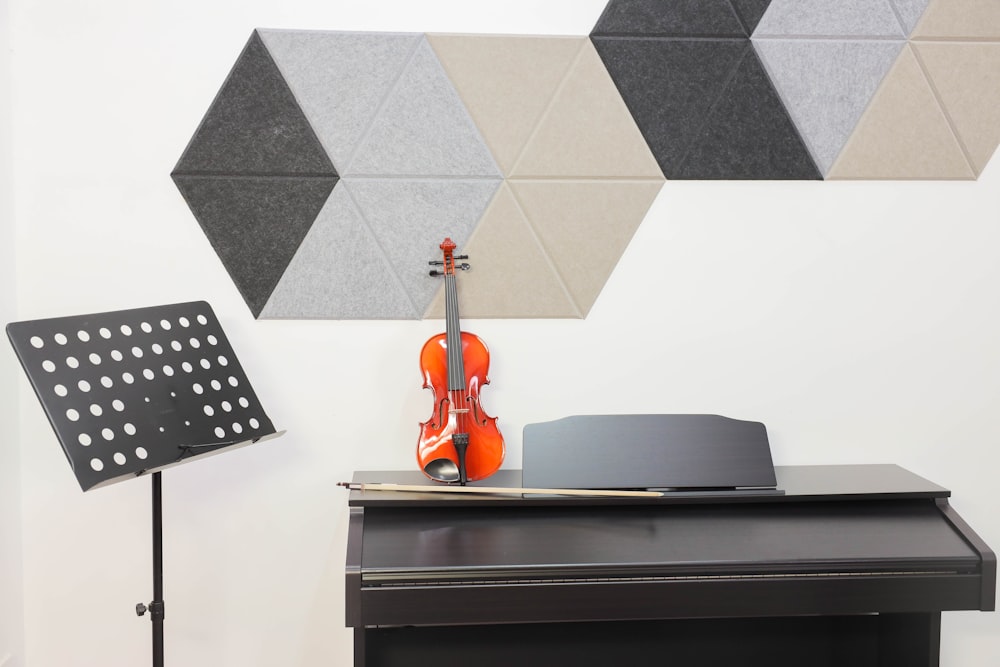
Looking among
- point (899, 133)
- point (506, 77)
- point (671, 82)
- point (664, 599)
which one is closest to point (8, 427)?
point (506, 77)

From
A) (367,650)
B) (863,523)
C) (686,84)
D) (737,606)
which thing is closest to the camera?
(737,606)

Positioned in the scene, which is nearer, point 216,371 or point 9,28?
point 216,371

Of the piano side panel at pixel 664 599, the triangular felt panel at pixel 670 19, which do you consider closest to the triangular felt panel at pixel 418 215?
the triangular felt panel at pixel 670 19

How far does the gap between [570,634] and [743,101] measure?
1629 mm

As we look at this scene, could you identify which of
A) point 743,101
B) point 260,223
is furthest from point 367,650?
point 743,101

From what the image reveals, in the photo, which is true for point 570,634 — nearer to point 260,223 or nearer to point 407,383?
point 407,383

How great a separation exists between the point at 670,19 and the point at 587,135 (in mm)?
422

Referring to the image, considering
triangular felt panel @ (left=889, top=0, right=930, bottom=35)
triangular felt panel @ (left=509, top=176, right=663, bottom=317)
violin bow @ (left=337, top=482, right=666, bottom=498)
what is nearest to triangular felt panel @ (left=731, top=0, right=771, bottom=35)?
triangular felt panel @ (left=889, top=0, right=930, bottom=35)

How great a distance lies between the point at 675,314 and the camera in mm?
2457

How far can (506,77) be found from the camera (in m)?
2.36

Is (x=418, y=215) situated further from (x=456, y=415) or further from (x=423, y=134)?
(x=456, y=415)

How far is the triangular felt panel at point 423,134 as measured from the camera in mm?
2334

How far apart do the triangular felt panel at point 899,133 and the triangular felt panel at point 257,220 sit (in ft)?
5.11

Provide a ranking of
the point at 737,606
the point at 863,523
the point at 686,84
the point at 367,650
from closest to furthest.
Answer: the point at 737,606 < the point at 863,523 < the point at 367,650 < the point at 686,84
